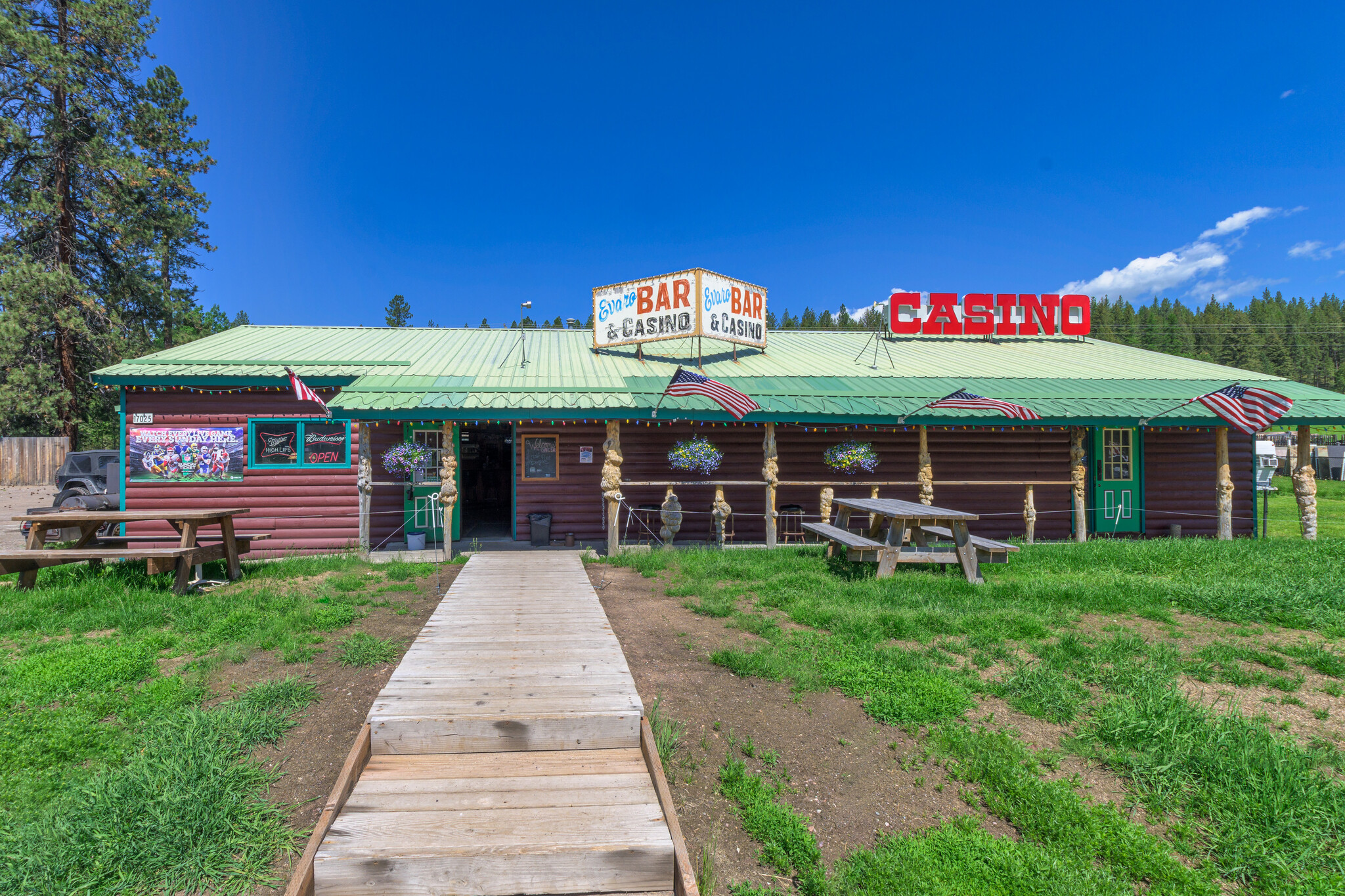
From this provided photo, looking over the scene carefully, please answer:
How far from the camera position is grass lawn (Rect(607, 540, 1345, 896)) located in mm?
3146

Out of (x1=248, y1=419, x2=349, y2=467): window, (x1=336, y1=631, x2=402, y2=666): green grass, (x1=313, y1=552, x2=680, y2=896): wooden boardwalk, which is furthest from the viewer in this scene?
(x1=248, y1=419, x2=349, y2=467): window

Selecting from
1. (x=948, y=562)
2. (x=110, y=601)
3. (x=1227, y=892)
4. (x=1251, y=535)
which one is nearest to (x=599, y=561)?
(x=948, y=562)

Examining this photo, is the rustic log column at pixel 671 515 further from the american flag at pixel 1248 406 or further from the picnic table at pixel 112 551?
the american flag at pixel 1248 406

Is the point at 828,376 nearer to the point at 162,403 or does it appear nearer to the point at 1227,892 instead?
the point at 1227,892

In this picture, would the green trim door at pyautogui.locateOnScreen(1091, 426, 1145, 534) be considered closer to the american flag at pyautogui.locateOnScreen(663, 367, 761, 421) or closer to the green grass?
the american flag at pyautogui.locateOnScreen(663, 367, 761, 421)

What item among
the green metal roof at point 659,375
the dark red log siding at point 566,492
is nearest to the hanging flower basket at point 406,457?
the green metal roof at point 659,375

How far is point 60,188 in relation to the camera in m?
19.3

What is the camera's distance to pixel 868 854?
3229 mm

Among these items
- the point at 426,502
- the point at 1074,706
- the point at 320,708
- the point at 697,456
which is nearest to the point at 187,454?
the point at 426,502

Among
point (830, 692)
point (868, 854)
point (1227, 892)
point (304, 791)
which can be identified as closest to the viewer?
point (1227, 892)

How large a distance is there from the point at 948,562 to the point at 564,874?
23.1 feet

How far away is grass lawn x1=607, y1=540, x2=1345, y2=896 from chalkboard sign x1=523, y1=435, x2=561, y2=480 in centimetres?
496

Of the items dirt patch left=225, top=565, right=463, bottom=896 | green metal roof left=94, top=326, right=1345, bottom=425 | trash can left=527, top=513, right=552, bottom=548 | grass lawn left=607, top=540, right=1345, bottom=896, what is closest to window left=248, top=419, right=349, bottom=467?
green metal roof left=94, top=326, right=1345, bottom=425

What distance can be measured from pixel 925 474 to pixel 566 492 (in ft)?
24.5
